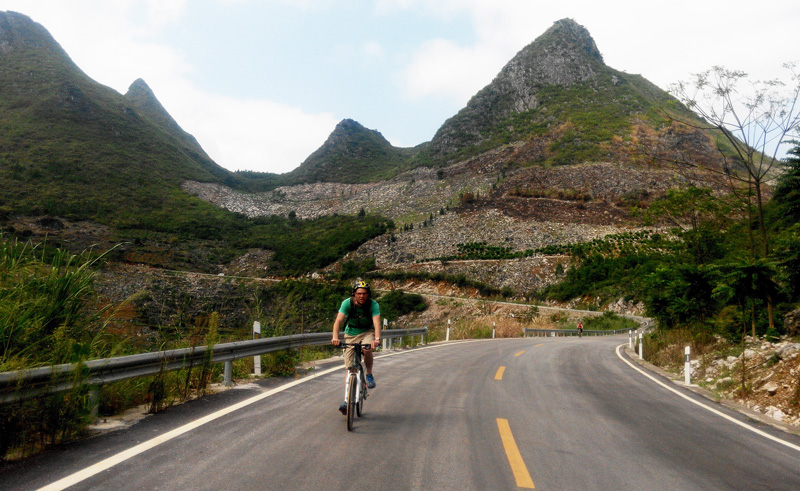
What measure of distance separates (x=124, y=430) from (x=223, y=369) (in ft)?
12.0

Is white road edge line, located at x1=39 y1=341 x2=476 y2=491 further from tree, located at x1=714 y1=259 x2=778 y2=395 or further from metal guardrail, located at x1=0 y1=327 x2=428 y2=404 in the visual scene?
tree, located at x1=714 y1=259 x2=778 y2=395

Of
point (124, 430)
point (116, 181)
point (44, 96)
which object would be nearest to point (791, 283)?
point (124, 430)

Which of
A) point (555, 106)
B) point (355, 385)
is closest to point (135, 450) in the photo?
point (355, 385)

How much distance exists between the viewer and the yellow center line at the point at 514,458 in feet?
13.3

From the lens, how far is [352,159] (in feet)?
479

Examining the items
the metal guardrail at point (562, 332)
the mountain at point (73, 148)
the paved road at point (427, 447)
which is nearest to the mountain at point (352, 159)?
the mountain at point (73, 148)

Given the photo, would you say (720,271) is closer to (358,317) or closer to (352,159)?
(358,317)

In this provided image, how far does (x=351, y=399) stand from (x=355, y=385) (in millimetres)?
212

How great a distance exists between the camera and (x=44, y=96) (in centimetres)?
9631

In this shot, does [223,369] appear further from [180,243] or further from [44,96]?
[44,96]

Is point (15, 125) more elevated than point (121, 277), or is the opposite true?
point (15, 125)

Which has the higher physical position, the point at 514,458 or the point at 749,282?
the point at 749,282

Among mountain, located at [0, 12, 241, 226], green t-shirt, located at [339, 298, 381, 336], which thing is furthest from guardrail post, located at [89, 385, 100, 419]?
mountain, located at [0, 12, 241, 226]

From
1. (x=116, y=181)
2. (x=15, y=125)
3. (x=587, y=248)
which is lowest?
(x=587, y=248)
